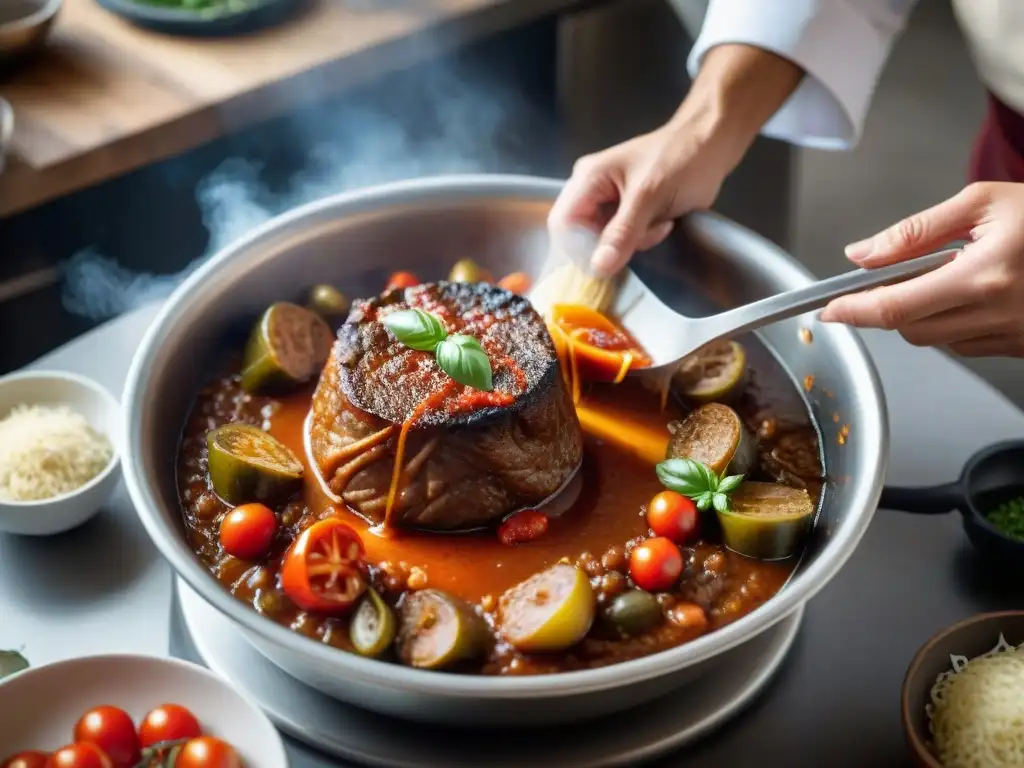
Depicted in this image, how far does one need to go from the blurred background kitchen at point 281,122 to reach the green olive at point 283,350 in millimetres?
1488

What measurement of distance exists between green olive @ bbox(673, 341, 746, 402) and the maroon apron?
1.12m

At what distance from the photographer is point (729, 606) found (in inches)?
86.8

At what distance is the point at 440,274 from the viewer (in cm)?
301

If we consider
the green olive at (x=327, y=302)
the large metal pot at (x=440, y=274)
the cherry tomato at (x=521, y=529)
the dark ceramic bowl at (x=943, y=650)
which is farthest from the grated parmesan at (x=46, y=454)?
the dark ceramic bowl at (x=943, y=650)

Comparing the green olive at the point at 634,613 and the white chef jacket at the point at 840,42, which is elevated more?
the white chef jacket at the point at 840,42

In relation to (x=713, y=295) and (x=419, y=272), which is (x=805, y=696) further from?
(x=419, y=272)

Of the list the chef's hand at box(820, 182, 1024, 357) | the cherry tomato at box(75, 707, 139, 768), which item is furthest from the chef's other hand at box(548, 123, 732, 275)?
the cherry tomato at box(75, 707, 139, 768)

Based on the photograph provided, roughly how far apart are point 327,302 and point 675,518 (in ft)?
3.65

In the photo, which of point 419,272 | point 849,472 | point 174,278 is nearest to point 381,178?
point 174,278

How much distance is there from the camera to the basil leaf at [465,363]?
2.22 m

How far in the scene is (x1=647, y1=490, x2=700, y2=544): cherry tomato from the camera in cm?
229

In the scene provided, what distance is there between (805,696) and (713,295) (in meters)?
1.17

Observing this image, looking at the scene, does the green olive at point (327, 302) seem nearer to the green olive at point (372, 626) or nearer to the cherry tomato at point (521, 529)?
the cherry tomato at point (521, 529)

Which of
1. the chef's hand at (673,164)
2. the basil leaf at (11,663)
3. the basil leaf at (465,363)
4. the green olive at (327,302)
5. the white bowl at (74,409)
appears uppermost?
the chef's hand at (673,164)
